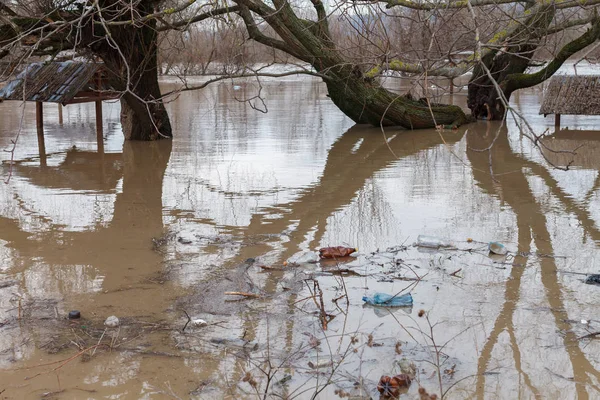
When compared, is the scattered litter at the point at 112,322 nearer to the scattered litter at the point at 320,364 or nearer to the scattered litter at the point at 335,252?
the scattered litter at the point at 320,364

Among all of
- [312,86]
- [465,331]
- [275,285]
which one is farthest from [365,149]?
[312,86]

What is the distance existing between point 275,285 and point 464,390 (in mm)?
2236

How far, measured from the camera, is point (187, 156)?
1373 cm

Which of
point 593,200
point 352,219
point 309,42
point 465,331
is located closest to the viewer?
point 465,331

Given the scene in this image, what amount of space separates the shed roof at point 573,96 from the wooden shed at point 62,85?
9.14 meters

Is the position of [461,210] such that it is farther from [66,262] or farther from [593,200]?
[66,262]

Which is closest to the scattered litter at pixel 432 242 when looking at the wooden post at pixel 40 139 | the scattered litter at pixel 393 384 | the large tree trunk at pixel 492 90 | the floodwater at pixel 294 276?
the floodwater at pixel 294 276

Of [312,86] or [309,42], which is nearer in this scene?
[309,42]

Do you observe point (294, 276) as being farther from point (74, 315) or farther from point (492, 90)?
point (492, 90)

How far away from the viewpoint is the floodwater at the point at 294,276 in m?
4.73

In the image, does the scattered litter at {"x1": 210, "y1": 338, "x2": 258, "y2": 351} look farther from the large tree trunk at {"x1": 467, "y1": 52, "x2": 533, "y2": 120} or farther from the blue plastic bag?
the large tree trunk at {"x1": 467, "y1": 52, "x2": 533, "y2": 120}

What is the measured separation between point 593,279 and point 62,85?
1141cm

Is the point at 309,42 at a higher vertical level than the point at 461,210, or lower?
higher

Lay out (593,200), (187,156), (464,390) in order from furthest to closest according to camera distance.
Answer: (187,156) → (593,200) → (464,390)
